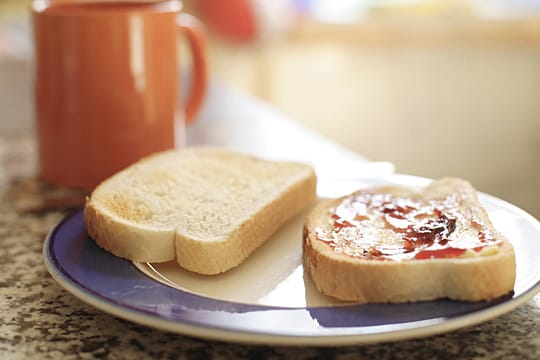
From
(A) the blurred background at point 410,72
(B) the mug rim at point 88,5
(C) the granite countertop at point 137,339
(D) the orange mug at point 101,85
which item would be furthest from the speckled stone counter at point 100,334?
(A) the blurred background at point 410,72

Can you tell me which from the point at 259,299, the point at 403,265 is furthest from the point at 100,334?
the point at 403,265

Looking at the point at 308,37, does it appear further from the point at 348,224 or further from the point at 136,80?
the point at 348,224

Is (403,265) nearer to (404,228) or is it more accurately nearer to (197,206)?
(404,228)

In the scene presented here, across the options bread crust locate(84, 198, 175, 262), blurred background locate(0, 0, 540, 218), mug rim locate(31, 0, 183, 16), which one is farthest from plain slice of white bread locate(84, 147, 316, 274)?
blurred background locate(0, 0, 540, 218)

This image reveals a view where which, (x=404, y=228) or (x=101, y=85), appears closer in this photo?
(x=404, y=228)

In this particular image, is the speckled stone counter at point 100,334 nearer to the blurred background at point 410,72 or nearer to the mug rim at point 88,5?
the mug rim at point 88,5

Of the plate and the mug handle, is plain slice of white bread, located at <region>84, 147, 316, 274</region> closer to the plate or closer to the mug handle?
the plate
